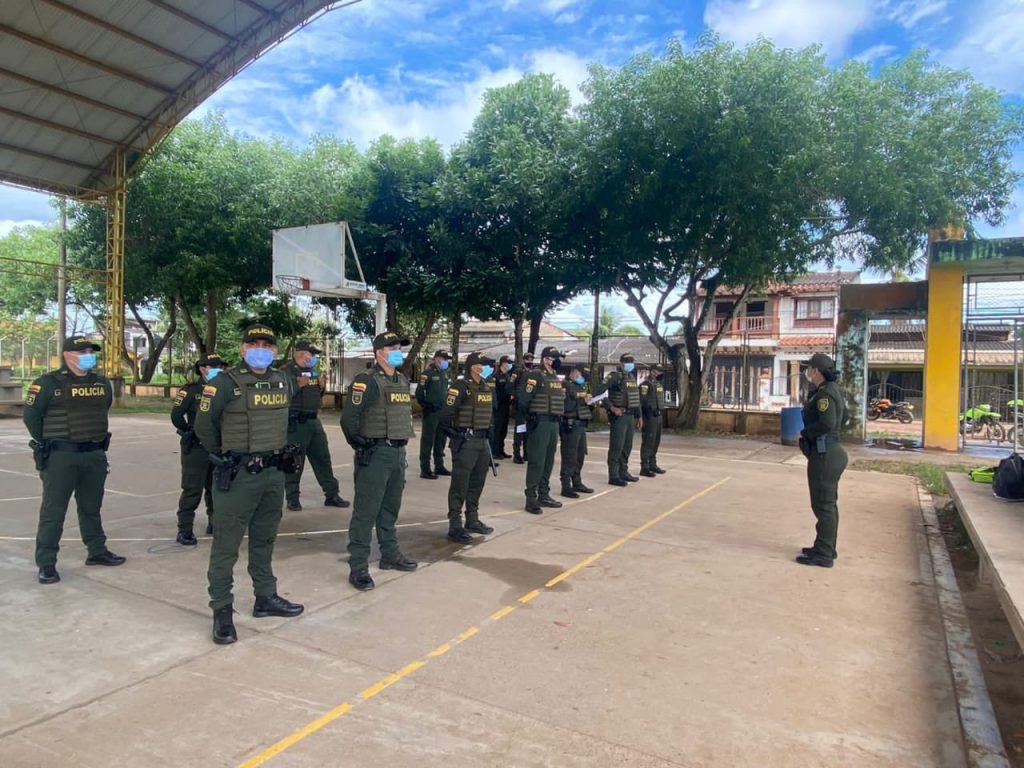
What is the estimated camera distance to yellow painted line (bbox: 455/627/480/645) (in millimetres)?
3971

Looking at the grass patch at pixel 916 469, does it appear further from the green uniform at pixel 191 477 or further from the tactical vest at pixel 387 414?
the green uniform at pixel 191 477


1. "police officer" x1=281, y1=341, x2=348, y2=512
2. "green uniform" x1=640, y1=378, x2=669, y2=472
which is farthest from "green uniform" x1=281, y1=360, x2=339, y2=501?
"green uniform" x1=640, y1=378, x2=669, y2=472

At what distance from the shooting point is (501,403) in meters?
11.4

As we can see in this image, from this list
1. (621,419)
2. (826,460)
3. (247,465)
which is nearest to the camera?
(247,465)

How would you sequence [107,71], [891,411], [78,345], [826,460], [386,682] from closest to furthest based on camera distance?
[386,682]
[78,345]
[826,460]
[107,71]
[891,411]

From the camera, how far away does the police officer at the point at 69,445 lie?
15.9ft

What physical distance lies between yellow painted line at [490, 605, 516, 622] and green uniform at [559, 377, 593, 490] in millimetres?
3838

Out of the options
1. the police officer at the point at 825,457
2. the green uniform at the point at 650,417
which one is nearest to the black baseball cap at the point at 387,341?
the police officer at the point at 825,457

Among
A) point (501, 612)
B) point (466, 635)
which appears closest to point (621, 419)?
point (501, 612)

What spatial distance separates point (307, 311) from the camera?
1082 inches

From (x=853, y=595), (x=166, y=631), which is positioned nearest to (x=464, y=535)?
(x=166, y=631)

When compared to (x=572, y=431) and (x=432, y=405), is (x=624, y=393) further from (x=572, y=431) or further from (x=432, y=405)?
(x=432, y=405)

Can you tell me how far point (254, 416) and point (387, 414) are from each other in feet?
3.60

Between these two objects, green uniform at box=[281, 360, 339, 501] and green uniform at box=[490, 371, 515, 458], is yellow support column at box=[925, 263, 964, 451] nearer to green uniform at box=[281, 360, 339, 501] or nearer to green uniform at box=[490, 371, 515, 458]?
green uniform at box=[490, 371, 515, 458]
